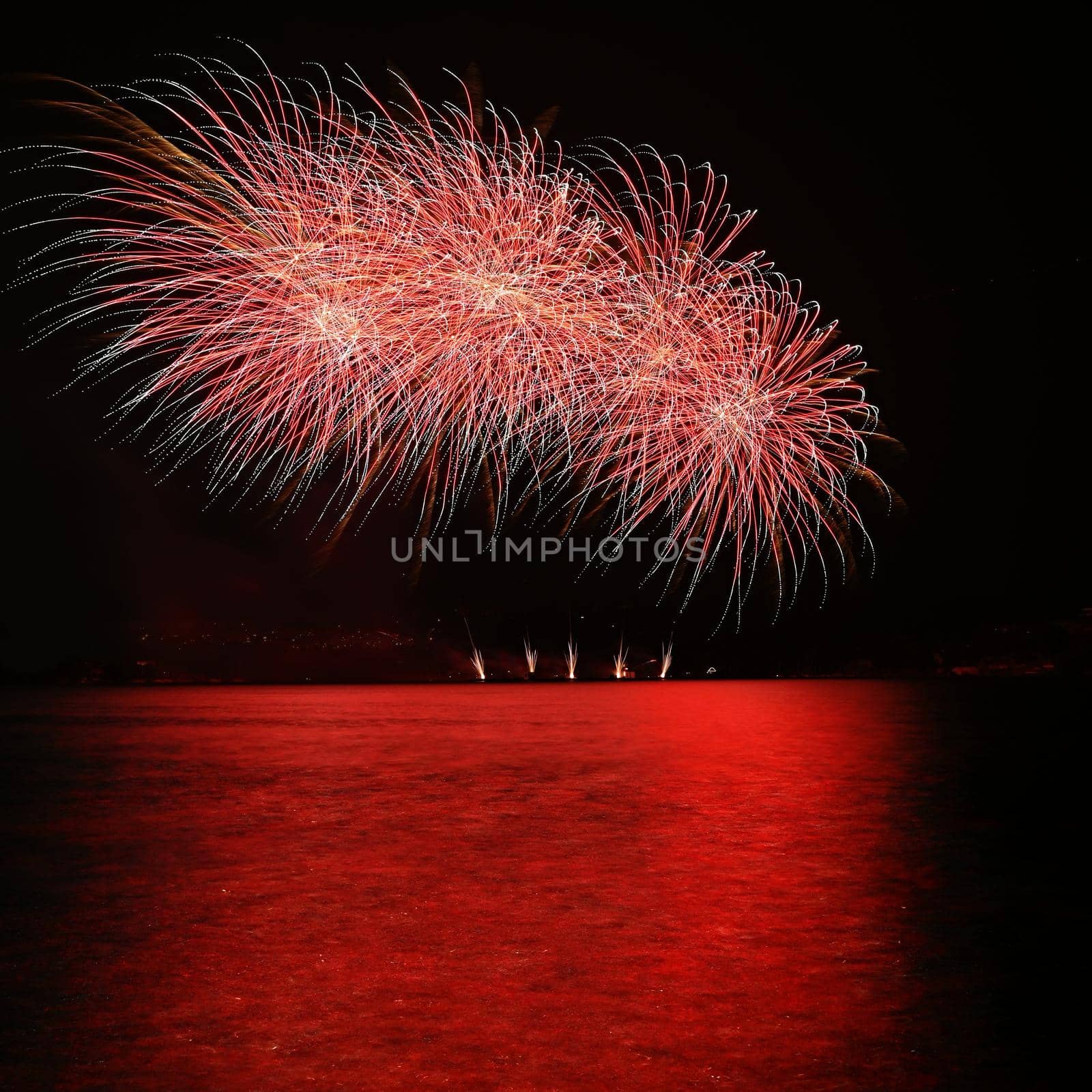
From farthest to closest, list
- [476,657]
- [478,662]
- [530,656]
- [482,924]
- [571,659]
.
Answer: [530,656]
[571,659]
[476,657]
[478,662]
[482,924]

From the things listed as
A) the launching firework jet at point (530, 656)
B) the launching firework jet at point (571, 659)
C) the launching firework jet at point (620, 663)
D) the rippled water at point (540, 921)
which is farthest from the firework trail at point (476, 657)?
the rippled water at point (540, 921)

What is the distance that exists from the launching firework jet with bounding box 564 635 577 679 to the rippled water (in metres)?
17.5

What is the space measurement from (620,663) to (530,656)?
315 centimetres

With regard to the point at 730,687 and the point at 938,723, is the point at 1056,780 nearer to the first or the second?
the point at 938,723

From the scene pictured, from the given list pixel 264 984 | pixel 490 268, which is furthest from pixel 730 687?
pixel 264 984

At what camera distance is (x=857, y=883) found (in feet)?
16.4

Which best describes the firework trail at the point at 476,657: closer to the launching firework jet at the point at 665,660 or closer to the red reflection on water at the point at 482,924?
the launching firework jet at the point at 665,660

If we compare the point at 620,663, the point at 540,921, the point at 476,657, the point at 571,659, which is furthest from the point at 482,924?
the point at 571,659

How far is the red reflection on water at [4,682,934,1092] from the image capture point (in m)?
3.07

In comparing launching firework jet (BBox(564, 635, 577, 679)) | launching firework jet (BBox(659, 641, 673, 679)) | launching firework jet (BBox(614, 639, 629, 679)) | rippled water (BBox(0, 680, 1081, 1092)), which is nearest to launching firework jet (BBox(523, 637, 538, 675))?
launching firework jet (BBox(564, 635, 577, 679))

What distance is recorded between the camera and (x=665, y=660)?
28750 millimetres

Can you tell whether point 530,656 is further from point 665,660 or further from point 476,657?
point 665,660

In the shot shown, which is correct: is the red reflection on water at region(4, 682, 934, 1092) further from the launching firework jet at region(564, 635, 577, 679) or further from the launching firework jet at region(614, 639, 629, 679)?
the launching firework jet at region(564, 635, 577, 679)

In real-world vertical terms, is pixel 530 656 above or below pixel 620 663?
above
